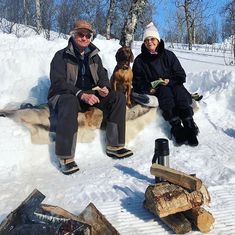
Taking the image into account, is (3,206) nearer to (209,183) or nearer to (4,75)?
(209,183)

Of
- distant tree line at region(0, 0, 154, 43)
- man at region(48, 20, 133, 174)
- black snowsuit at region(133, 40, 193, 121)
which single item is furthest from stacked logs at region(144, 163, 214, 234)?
distant tree line at region(0, 0, 154, 43)

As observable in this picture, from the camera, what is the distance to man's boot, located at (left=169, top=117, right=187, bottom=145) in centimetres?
474

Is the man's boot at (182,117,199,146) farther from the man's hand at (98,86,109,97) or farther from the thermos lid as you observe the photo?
the thermos lid

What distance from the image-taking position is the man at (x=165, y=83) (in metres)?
4.87

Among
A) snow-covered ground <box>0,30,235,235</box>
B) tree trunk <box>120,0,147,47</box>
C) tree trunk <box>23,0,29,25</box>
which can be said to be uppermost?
tree trunk <box>23,0,29,25</box>

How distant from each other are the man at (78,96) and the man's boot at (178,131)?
25.6 inches

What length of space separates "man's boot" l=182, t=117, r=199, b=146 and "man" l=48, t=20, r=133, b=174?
2.50 ft

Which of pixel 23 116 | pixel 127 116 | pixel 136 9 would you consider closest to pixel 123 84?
pixel 127 116

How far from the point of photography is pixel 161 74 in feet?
17.6

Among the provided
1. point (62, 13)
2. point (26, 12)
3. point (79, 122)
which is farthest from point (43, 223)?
point (62, 13)

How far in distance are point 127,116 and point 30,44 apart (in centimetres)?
292

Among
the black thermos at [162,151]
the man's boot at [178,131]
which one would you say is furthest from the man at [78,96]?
the black thermos at [162,151]

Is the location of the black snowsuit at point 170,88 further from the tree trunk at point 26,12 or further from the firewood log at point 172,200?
the tree trunk at point 26,12

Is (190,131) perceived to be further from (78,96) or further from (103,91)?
(78,96)
